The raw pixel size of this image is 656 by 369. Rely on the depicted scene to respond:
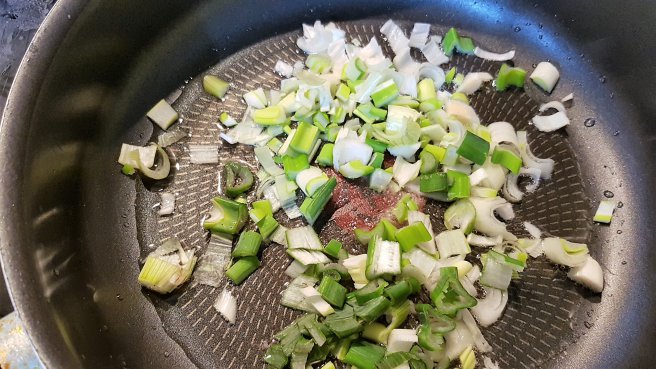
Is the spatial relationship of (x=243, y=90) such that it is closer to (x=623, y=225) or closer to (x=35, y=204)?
(x=35, y=204)

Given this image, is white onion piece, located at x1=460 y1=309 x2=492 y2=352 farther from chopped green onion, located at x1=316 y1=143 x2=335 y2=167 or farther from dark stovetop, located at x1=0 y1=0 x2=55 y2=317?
dark stovetop, located at x1=0 y1=0 x2=55 y2=317

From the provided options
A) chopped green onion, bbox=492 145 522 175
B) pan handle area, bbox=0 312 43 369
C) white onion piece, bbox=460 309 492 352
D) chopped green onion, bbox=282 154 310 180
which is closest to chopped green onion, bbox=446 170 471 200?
chopped green onion, bbox=492 145 522 175

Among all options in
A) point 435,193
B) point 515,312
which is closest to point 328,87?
point 435,193

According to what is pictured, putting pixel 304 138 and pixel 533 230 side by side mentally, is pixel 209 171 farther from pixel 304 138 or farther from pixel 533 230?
pixel 533 230

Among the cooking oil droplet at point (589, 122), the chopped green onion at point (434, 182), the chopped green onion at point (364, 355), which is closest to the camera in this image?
the chopped green onion at point (364, 355)

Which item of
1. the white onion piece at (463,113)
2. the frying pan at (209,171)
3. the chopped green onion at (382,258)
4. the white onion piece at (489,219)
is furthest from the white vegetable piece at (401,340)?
the white onion piece at (463,113)

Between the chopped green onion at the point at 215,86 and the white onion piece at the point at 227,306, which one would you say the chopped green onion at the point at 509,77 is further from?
the white onion piece at the point at 227,306
